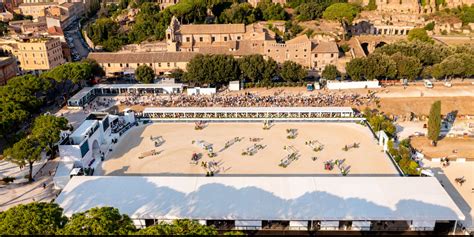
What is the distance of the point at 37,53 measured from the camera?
184 feet

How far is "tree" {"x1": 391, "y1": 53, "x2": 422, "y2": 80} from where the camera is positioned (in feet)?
164

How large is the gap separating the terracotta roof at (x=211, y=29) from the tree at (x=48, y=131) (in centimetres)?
3358

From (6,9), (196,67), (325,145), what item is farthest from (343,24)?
(6,9)

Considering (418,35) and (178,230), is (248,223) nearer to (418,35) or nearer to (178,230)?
(178,230)

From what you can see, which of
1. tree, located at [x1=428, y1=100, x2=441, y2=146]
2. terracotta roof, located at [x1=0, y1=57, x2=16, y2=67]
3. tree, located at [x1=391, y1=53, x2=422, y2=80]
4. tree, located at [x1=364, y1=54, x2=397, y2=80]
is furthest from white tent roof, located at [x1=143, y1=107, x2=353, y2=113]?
terracotta roof, located at [x1=0, y1=57, x2=16, y2=67]

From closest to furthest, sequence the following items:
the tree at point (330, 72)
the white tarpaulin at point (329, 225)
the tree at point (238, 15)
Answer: the white tarpaulin at point (329, 225)
the tree at point (330, 72)
the tree at point (238, 15)

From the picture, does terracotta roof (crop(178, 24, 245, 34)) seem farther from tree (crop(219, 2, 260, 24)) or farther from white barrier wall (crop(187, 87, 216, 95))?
white barrier wall (crop(187, 87, 216, 95))

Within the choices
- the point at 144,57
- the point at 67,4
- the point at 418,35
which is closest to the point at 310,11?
the point at 418,35

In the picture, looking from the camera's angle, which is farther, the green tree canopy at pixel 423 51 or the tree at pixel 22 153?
the green tree canopy at pixel 423 51

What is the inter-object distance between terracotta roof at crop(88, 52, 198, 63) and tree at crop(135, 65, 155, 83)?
4607 millimetres

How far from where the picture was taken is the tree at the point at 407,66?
4994cm

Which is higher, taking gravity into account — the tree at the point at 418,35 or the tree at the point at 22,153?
the tree at the point at 418,35

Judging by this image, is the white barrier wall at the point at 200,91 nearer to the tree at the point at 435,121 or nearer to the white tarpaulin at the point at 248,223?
the tree at the point at 435,121

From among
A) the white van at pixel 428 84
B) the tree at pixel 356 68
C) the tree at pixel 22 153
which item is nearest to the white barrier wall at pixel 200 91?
the tree at pixel 356 68
